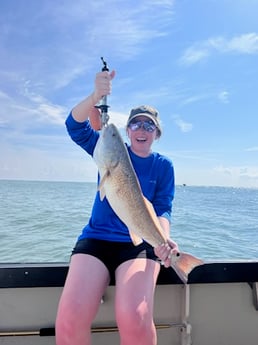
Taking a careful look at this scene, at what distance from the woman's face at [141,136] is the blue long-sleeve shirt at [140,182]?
5 centimetres

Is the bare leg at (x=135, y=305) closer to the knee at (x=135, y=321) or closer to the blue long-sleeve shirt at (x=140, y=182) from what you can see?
the knee at (x=135, y=321)

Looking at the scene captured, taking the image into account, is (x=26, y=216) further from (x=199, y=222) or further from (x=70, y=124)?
(x=70, y=124)

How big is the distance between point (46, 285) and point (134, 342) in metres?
0.79

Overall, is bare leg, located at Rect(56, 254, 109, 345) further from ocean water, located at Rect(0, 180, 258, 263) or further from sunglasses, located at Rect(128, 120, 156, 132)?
ocean water, located at Rect(0, 180, 258, 263)

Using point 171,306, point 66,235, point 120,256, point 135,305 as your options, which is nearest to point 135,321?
point 135,305

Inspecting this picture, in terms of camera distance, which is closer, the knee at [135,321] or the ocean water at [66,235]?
the knee at [135,321]

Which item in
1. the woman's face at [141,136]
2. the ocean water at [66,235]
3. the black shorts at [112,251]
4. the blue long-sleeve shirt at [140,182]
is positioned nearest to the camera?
the black shorts at [112,251]

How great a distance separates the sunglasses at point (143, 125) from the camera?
233 cm

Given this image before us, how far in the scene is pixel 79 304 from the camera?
184cm

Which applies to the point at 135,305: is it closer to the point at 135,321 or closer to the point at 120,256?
the point at 135,321

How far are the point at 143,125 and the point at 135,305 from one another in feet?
3.68

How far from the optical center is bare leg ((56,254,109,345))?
1.82m

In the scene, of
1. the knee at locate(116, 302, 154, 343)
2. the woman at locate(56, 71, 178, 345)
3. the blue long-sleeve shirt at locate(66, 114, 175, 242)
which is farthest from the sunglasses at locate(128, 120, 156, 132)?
the knee at locate(116, 302, 154, 343)

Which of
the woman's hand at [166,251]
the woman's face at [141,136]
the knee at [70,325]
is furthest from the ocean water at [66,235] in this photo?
the knee at [70,325]
